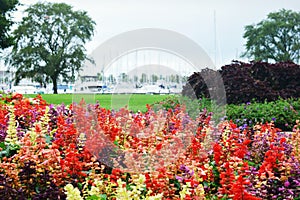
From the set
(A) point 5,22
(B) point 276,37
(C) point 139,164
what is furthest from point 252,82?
(B) point 276,37

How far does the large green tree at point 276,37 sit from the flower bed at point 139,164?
42.1 metres

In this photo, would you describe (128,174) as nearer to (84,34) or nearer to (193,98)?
(193,98)

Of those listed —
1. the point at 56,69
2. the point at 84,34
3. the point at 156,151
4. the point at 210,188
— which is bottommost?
the point at 210,188

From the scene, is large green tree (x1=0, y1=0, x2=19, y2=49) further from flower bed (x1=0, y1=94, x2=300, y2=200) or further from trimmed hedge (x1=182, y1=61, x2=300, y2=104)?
flower bed (x1=0, y1=94, x2=300, y2=200)

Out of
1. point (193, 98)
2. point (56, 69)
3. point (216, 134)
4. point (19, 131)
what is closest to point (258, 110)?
point (193, 98)

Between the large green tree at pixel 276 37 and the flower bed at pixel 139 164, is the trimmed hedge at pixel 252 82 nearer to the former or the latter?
the flower bed at pixel 139 164

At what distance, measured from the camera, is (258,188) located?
351 cm

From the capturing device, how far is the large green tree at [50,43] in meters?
37.7

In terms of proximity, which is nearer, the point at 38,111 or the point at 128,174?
the point at 128,174

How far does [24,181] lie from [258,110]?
596 cm

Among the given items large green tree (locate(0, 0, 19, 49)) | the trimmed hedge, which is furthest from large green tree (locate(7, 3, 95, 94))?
the trimmed hedge

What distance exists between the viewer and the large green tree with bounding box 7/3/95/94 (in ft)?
124

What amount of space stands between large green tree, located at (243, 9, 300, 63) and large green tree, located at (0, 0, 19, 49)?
25912 millimetres

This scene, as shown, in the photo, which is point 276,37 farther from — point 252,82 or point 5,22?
point 252,82
